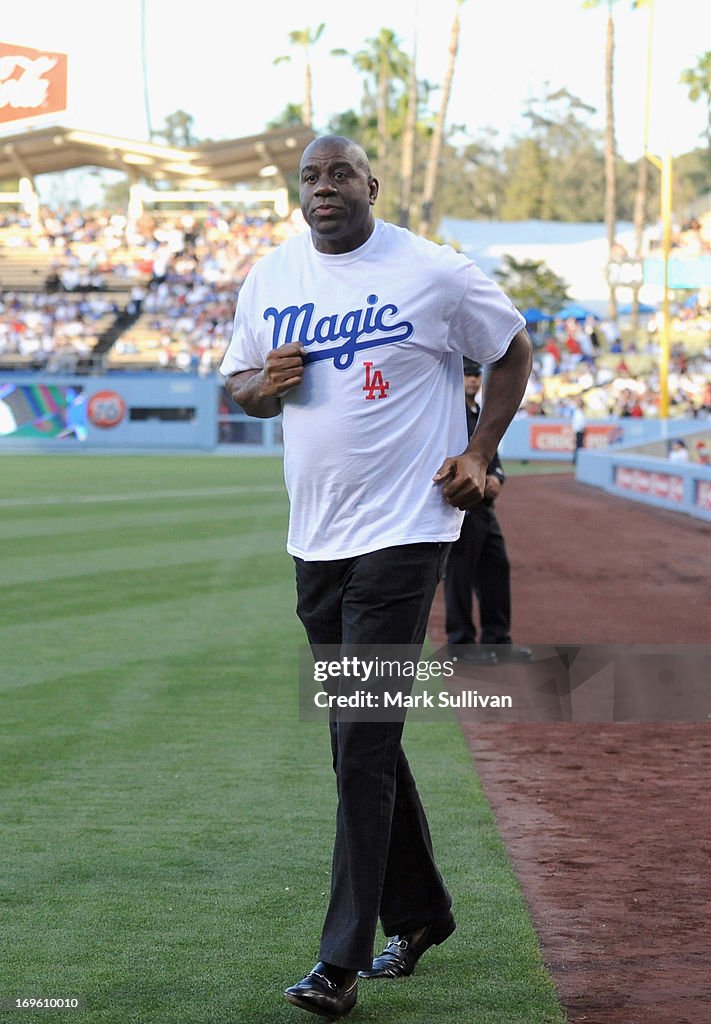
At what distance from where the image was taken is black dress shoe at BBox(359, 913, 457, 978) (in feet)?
13.1

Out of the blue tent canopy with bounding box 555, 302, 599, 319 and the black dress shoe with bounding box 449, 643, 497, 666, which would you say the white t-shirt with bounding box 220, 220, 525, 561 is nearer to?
the black dress shoe with bounding box 449, 643, 497, 666

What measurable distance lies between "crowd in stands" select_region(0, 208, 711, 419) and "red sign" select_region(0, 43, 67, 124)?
4.27 m

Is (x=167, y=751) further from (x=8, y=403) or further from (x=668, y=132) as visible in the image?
(x=8, y=403)

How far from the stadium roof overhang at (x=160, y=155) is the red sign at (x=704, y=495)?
33622mm

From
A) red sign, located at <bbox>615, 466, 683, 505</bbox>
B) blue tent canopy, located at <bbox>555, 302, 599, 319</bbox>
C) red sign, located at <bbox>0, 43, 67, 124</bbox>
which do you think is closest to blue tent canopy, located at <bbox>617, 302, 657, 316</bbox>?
blue tent canopy, located at <bbox>555, 302, 599, 319</bbox>

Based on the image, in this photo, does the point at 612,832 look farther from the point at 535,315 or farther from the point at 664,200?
the point at 535,315

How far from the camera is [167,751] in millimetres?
6805

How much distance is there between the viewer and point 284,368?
3762mm

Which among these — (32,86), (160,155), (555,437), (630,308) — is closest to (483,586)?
(555,437)

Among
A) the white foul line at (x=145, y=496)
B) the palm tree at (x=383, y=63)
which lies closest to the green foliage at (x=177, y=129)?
the palm tree at (x=383, y=63)

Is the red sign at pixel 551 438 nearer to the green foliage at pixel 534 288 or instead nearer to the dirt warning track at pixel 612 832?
the green foliage at pixel 534 288

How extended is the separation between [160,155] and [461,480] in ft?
175

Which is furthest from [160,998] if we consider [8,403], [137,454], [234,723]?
[8,403]

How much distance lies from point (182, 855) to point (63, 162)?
5609 cm
